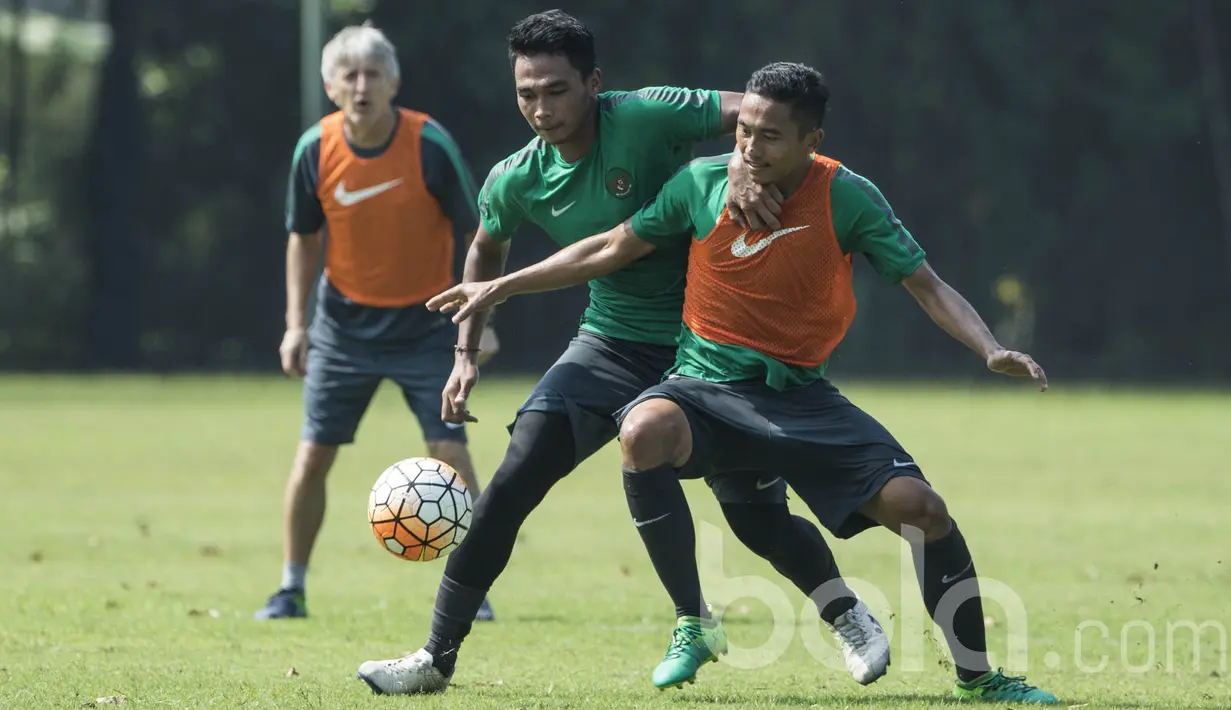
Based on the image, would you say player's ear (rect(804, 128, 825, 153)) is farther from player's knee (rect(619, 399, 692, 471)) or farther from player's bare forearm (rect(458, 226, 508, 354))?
player's bare forearm (rect(458, 226, 508, 354))

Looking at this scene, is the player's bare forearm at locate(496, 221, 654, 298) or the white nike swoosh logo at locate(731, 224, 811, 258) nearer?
the white nike swoosh logo at locate(731, 224, 811, 258)

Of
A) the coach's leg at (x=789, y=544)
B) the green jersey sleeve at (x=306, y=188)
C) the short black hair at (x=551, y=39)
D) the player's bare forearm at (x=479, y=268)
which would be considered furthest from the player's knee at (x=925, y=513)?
the green jersey sleeve at (x=306, y=188)

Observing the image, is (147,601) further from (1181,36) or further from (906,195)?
(1181,36)

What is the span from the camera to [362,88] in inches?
313

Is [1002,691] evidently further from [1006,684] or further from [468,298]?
[468,298]

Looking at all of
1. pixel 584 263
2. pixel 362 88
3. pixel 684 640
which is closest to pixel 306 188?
pixel 362 88

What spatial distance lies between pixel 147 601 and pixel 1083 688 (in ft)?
13.9

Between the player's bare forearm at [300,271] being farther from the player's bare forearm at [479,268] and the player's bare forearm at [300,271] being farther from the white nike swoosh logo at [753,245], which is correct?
the white nike swoosh logo at [753,245]

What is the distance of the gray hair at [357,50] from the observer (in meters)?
7.93

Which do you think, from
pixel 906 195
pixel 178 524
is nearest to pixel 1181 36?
pixel 906 195

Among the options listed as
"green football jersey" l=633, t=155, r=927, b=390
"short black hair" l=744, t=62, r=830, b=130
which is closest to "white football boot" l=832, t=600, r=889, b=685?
"green football jersey" l=633, t=155, r=927, b=390

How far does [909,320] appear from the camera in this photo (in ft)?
109

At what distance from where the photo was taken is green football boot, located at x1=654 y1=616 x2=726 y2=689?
5.82 metres

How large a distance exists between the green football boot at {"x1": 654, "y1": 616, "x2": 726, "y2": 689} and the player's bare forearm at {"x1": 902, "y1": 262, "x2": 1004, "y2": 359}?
124cm
